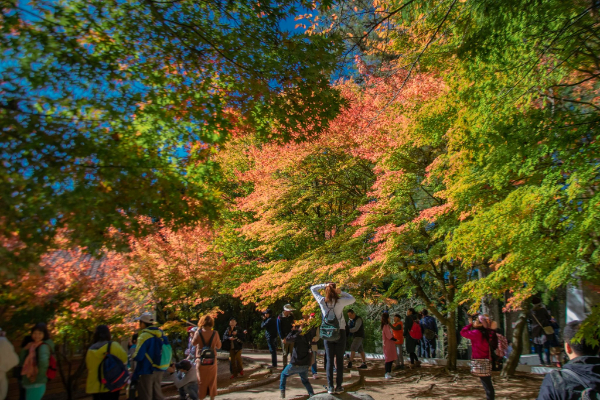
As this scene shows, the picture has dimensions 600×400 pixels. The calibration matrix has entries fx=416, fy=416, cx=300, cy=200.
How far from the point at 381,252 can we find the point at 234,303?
14326 millimetres

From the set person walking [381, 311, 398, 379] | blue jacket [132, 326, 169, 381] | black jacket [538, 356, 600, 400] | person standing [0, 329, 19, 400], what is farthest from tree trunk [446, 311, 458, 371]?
person standing [0, 329, 19, 400]

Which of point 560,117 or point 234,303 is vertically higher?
point 560,117

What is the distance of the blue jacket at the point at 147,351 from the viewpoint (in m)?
6.30

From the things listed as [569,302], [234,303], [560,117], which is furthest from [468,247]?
[234,303]

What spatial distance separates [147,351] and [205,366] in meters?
1.40

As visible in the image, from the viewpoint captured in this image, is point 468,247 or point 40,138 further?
point 468,247

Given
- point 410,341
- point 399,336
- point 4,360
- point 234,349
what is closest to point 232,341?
point 234,349

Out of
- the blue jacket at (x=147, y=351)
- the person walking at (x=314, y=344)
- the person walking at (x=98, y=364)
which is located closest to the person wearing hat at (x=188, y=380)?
the blue jacket at (x=147, y=351)

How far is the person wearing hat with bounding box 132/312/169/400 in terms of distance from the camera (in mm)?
6301

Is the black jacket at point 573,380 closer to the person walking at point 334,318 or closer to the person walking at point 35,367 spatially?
the person walking at point 334,318

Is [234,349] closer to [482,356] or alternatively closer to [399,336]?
[399,336]

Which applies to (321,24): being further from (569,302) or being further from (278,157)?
(569,302)

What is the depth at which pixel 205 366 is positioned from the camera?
24.2 feet

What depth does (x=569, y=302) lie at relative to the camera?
9.97 m
